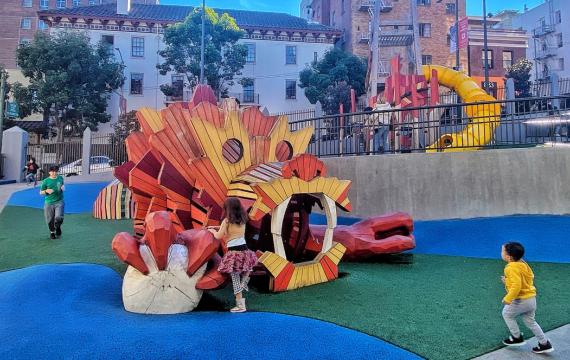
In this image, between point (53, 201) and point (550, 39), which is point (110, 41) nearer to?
point (53, 201)

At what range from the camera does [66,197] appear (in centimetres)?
1592

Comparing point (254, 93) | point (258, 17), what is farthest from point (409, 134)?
point (258, 17)

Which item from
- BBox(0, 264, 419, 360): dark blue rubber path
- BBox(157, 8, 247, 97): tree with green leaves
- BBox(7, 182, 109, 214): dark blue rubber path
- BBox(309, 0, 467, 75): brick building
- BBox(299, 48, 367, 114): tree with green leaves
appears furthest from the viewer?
BBox(309, 0, 467, 75): brick building

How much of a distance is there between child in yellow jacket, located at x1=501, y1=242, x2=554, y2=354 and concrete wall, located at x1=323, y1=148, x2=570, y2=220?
5873 mm

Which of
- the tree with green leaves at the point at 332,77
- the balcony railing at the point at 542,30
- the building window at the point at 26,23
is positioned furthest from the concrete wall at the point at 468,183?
the building window at the point at 26,23

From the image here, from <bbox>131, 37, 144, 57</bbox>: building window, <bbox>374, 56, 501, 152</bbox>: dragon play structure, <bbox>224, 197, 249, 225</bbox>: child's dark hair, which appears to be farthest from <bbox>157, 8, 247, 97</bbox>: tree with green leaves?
<bbox>224, 197, 249, 225</bbox>: child's dark hair

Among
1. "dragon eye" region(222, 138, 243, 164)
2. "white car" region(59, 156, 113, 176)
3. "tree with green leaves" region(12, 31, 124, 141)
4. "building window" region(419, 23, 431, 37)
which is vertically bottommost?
"dragon eye" region(222, 138, 243, 164)

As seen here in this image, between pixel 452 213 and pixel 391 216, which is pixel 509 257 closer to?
pixel 391 216

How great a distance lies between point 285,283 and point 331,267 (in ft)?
2.95

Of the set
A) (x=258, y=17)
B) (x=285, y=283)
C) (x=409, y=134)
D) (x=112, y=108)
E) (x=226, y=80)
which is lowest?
(x=285, y=283)

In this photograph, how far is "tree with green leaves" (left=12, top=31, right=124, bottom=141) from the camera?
33125mm

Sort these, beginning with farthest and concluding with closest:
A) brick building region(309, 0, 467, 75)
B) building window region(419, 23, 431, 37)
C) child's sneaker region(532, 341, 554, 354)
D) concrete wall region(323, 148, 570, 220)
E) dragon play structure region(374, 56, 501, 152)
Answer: building window region(419, 23, 431, 37)
brick building region(309, 0, 467, 75)
dragon play structure region(374, 56, 501, 152)
concrete wall region(323, 148, 570, 220)
child's sneaker region(532, 341, 554, 354)

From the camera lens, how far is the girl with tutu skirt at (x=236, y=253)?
4.74 metres

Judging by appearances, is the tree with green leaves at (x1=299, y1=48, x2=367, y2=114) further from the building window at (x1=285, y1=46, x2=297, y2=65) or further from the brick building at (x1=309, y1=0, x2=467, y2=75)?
the brick building at (x1=309, y1=0, x2=467, y2=75)
